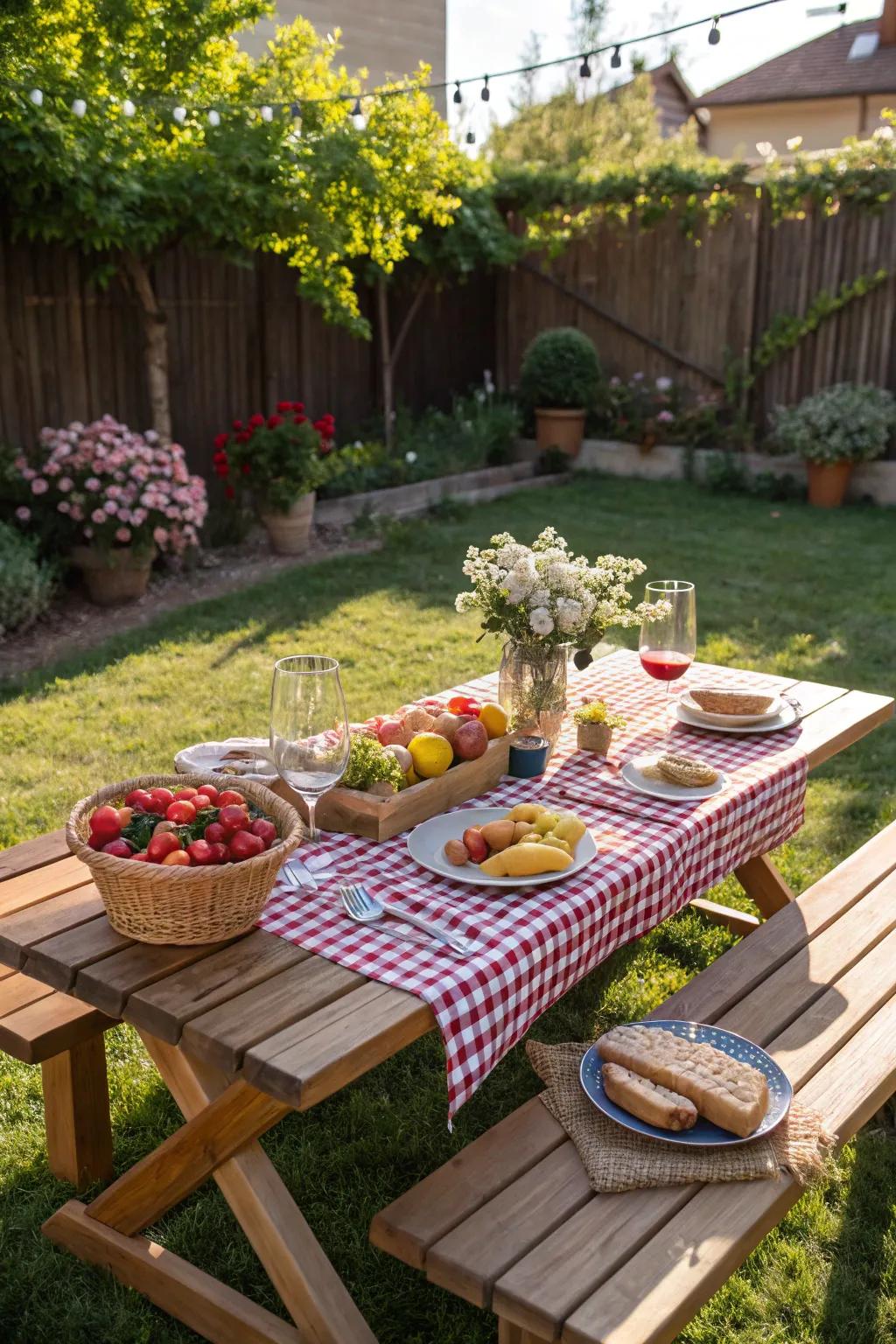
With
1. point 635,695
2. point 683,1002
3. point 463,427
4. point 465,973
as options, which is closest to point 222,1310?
point 465,973

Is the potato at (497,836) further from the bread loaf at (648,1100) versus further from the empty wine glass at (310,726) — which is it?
the bread loaf at (648,1100)

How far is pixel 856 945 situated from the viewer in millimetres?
2629

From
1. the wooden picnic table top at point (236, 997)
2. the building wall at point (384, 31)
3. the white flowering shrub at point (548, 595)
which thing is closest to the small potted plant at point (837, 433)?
the white flowering shrub at point (548, 595)

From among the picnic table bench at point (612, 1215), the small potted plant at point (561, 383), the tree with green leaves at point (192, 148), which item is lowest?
the picnic table bench at point (612, 1215)

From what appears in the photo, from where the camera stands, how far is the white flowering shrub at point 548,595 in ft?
8.43

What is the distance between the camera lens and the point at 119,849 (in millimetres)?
1921

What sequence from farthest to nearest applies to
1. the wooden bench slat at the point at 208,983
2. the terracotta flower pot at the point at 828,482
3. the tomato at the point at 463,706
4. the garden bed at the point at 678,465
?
the garden bed at the point at 678,465, the terracotta flower pot at the point at 828,482, the tomato at the point at 463,706, the wooden bench slat at the point at 208,983

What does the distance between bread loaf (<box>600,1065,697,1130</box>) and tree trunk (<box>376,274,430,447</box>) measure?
338 inches

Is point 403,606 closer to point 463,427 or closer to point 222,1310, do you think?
point 463,427

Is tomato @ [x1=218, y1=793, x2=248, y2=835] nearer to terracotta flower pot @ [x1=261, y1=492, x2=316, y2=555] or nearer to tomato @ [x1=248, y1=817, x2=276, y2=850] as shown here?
tomato @ [x1=248, y1=817, x2=276, y2=850]

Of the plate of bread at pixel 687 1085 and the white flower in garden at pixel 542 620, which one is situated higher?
the white flower in garden at pixel 542 620

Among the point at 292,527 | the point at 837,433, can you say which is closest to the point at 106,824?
the point at 292,527

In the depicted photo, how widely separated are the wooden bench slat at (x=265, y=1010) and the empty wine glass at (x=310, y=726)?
34cm

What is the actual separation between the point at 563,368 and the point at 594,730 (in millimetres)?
8691
